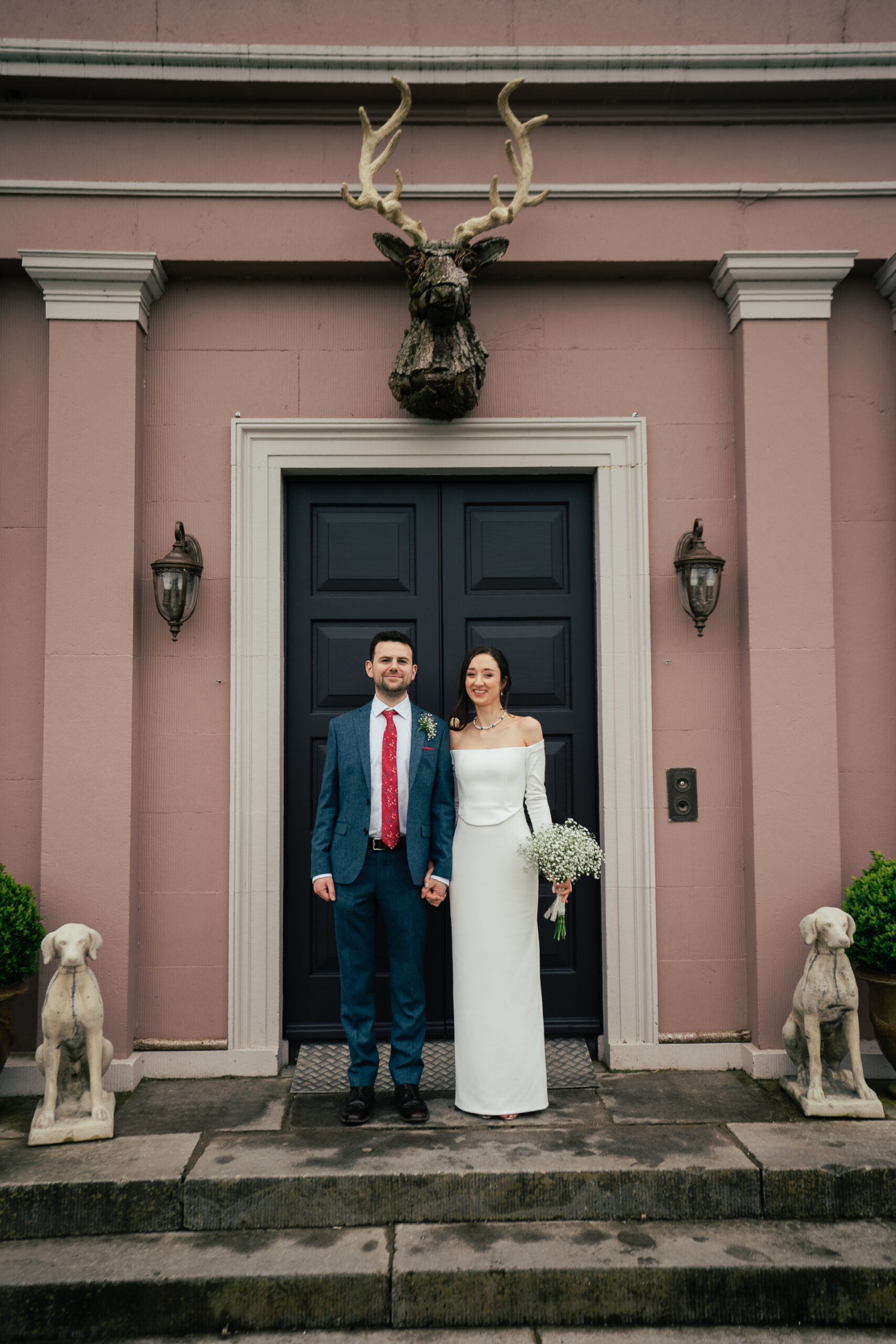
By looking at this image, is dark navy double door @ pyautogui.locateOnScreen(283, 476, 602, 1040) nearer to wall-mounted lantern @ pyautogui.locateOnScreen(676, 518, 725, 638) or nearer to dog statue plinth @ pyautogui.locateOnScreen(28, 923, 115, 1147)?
wall-mounted lantern @ pyautogui.locateOnScreen(676, 518, 725, 638)

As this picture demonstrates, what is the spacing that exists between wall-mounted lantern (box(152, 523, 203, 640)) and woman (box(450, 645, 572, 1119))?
1492 millimetres

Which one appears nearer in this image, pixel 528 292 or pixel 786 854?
pixel 786 854

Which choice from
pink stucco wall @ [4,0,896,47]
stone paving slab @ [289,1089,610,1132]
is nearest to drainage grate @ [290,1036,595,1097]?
stone paving slab @ [289,1089,610,1132]

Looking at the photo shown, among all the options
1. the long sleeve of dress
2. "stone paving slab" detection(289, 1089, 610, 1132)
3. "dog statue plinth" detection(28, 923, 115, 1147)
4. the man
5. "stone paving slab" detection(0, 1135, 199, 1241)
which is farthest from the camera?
the long sleeve of dress

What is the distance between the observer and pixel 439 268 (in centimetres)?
404

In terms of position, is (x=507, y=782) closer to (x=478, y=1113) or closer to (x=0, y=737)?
(x=478, y=1113)

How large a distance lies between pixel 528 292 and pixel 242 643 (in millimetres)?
2429

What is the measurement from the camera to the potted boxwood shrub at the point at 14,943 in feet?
12.4

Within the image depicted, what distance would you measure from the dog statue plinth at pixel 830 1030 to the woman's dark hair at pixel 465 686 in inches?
70.1

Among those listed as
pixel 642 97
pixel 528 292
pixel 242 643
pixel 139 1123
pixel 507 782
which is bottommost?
pixel 139 1123

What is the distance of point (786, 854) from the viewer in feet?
14.3

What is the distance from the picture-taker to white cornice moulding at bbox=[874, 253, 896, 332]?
4.52 meters

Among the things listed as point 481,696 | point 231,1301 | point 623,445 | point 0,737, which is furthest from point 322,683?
point 231,1301

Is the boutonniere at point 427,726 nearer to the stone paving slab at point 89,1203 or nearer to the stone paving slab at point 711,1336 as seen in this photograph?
the stone paving slab at point 89,1203
